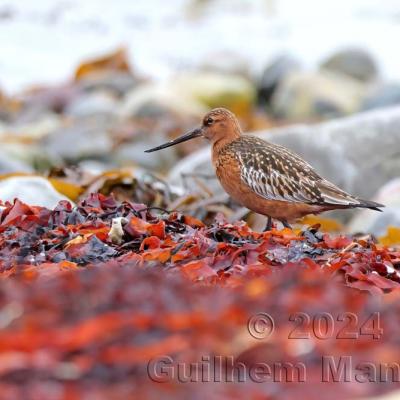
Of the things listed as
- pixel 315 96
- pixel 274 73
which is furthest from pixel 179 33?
pixel 315 96

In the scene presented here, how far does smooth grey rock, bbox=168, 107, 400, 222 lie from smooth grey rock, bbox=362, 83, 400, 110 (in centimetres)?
483

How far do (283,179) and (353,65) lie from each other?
1166cm

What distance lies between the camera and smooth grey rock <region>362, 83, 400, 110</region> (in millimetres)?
13353

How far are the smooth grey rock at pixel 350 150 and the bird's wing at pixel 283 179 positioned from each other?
2135mm

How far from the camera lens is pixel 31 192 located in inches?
209

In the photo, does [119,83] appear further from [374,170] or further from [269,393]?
[269,393]

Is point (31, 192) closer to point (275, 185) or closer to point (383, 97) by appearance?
point (275, 185)

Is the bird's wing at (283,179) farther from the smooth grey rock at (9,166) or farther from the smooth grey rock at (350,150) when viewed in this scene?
the smooth grey rock at (9,166)

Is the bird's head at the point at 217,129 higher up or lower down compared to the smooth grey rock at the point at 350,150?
higher up

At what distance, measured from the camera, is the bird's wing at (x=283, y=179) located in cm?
542

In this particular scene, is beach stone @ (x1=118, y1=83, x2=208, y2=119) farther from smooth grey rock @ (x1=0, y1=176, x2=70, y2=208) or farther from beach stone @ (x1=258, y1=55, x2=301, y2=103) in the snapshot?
smooth grey rock @ (x1=0, y1=176, x2=70, y2=208)

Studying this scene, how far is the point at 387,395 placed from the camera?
208 cm

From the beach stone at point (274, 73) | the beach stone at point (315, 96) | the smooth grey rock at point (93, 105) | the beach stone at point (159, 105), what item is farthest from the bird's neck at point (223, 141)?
the beach stone at point (274, 73)

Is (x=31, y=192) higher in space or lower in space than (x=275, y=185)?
→ higher
